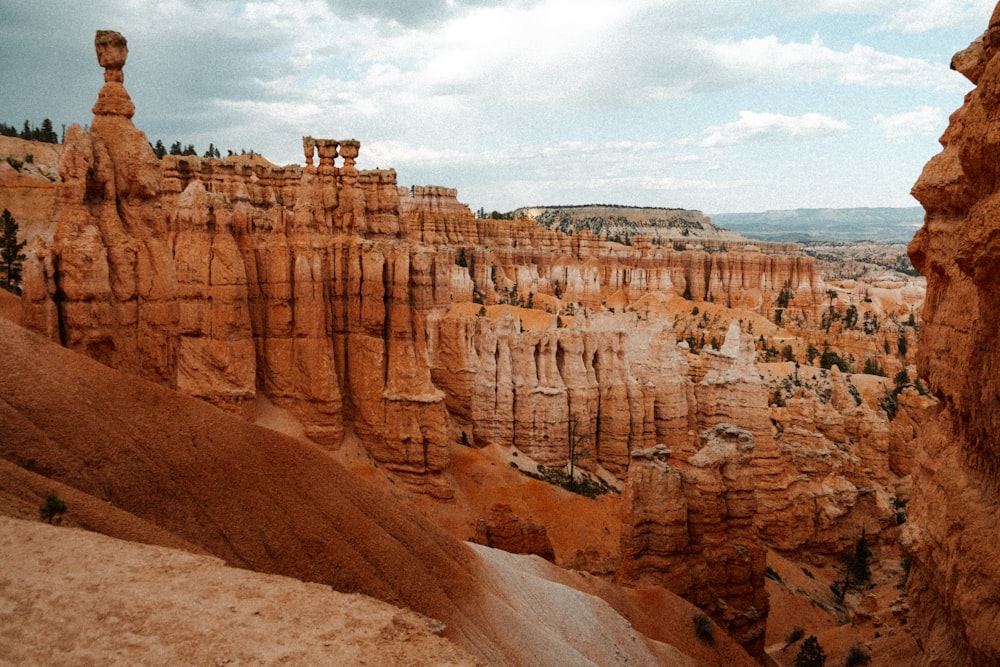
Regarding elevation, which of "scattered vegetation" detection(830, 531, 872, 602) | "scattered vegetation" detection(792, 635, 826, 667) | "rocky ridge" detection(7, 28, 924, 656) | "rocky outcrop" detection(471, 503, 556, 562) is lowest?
"scattered vegetation" detection(830, 531, 872, 602)

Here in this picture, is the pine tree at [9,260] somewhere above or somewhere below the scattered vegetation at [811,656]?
above

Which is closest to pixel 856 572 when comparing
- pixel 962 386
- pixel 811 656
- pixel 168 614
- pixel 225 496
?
pixel 811 656

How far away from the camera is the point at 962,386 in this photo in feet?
31.3

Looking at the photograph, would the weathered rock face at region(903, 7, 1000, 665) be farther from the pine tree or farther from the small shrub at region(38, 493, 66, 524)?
the pine tree

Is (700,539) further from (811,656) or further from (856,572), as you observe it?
(856,572)

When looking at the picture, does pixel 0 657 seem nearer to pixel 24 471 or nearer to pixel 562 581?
pixel 24 471

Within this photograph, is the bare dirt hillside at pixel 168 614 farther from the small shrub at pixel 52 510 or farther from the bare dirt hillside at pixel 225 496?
the bare dirt hillside at pixel 225 496

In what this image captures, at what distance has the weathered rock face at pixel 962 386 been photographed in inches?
331

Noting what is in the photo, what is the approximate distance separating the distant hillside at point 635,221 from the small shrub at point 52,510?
6197 inches

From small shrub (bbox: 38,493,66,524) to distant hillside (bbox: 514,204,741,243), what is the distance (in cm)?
15739

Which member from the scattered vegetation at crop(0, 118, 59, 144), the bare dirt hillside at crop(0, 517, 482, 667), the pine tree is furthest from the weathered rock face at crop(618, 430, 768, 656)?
the scattered vegetation at crop(0, 118, 59, 144)

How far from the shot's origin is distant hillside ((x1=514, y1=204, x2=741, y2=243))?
172250mm

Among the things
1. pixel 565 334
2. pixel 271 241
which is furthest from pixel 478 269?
pixel 271 241

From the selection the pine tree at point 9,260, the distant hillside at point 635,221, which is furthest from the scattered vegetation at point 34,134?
the distant hillside at point 635,221
